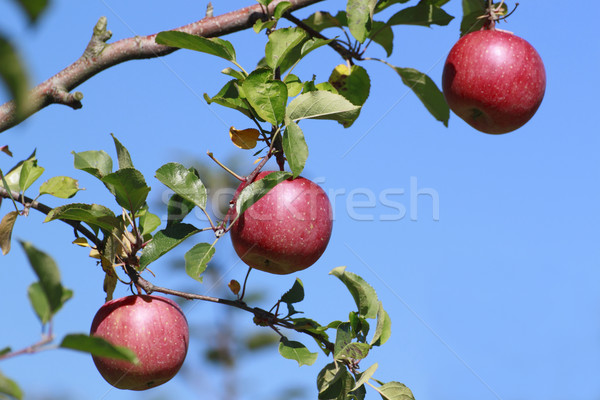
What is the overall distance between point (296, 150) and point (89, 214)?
0.50m

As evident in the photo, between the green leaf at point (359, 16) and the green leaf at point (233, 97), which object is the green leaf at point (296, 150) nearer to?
the green leaf at point (233, 97)

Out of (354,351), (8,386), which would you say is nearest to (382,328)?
(354,351)

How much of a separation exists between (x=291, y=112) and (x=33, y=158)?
732 mm

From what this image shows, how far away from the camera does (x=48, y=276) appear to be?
2.63 feet

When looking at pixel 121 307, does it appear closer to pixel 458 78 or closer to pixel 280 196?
pixel 280 196

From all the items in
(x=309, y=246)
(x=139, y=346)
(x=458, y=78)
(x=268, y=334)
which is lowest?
(x=268, y=334)

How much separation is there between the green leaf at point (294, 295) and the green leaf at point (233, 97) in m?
0.48

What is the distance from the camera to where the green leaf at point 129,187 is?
56.7 inches

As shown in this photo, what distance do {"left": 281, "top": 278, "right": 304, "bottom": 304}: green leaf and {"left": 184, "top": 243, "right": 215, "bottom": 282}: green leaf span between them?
0.98 ft

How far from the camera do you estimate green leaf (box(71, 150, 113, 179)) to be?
5.19 feet

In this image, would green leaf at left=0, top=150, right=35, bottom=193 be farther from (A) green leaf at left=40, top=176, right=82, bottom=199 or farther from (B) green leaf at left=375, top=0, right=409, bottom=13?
(B) green leaf at left=375, top=0, right=409, bottom=13

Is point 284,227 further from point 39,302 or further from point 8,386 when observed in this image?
point 8,386

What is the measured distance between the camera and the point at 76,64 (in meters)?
1.52

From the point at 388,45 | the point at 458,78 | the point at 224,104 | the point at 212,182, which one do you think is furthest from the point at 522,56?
the point at 212,182
